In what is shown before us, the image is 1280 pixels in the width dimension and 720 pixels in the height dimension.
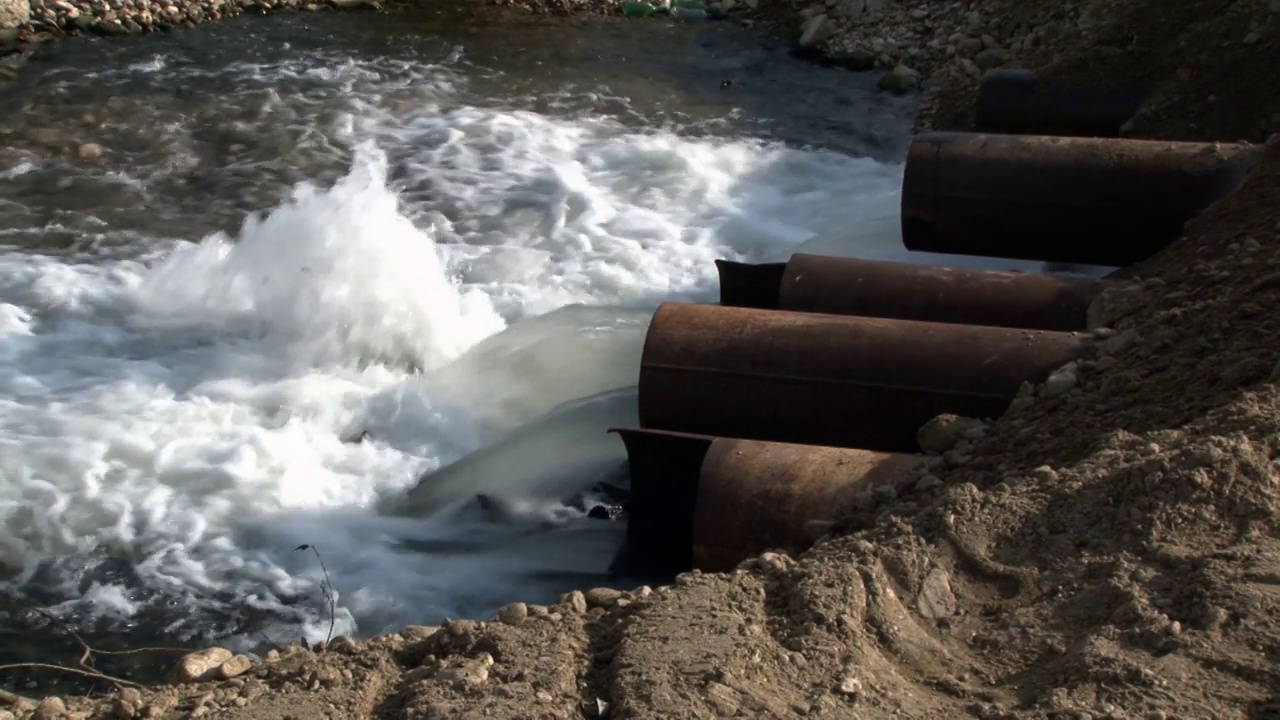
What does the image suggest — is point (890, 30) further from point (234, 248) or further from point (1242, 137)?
point (234, 248)

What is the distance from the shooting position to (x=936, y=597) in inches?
162

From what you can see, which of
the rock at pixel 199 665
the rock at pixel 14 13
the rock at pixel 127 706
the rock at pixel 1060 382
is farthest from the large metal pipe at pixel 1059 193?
the rock at pixel 14 13

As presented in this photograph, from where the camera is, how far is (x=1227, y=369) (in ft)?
15.6

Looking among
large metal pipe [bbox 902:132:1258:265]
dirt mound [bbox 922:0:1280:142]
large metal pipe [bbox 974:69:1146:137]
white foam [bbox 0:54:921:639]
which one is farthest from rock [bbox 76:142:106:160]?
→ dirt mound [bbox 922:0:1280:142]

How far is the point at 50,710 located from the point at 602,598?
1.75m

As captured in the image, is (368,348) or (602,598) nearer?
(602,598)

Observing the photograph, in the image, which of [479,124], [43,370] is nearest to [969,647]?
[43,370]

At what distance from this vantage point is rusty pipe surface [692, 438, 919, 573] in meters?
4.78

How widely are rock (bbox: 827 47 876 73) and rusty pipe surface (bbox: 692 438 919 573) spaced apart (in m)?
8.65

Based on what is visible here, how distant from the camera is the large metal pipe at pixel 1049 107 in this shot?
28.5ft

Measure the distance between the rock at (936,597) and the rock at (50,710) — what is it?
264cm

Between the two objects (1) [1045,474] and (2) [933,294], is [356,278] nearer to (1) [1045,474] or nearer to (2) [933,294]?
(2) [933,294]

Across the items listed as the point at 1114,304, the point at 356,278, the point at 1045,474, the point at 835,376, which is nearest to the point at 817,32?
the point at 356,278

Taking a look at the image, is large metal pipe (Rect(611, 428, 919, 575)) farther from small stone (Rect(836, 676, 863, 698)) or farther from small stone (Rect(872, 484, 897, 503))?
small stone (Rect(836, 676, 863, 698))
